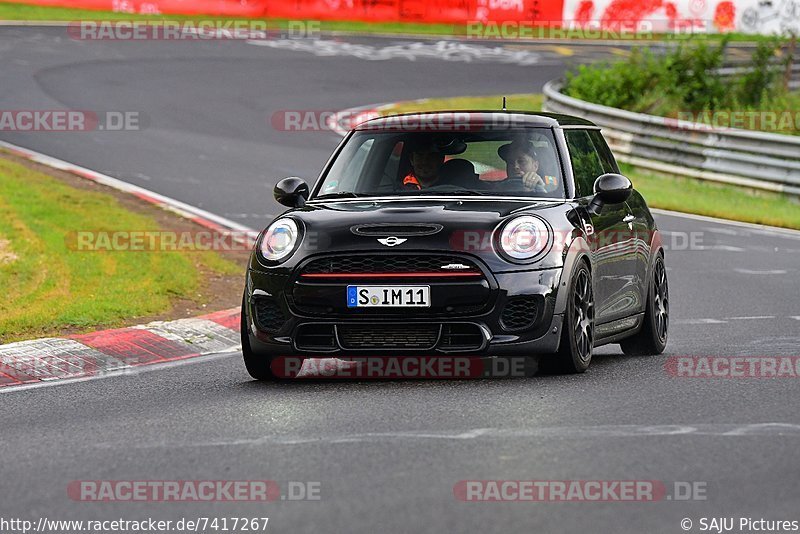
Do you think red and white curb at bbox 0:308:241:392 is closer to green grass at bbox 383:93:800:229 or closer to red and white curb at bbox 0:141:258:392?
red and white curb at bbox 0:141:258:392

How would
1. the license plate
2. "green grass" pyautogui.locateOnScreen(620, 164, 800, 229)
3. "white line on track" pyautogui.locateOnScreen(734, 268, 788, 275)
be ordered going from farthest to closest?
"green grass" pyautogui.locateOnScreen(620, 164, 800, 229) < "white line on track" pyautogui.locateOnScreen(734, 268, 788, 275) < the license plate

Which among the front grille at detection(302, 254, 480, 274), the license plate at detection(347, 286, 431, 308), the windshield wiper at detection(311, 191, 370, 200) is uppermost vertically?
the windshield wiper at detection(311, 191, 370, 200)

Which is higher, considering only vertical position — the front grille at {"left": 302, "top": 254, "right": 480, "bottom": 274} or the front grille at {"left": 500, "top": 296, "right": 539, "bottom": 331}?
the front grille at {"left": 302, "top": 254, "right": 480, "bottom": 274}

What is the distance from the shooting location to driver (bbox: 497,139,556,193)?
9180 millimetres

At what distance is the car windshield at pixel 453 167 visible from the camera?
9.19 metres

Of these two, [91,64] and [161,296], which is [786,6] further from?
[161,296]

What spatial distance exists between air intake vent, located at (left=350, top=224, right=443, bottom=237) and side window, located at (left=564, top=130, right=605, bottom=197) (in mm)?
1338

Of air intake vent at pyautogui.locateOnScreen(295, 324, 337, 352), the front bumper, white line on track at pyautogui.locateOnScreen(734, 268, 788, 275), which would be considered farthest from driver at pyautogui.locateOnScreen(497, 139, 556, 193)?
white line on track at pyautogui.locateOnScreen(734, 268, 788, 275)

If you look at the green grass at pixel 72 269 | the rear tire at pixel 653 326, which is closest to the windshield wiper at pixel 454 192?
the rear tire at pixel 653 326

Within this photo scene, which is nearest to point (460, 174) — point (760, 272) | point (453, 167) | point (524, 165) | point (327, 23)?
point (453, 167)

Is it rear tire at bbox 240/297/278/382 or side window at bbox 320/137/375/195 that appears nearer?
rear tire at bbox 240/297/278/382

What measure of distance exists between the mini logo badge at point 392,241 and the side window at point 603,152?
2416mm

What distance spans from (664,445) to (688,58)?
23.4 metres

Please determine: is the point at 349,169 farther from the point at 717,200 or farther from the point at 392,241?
the point at 717,200
